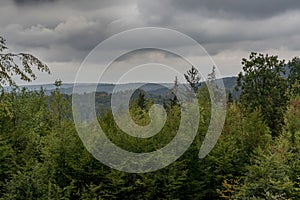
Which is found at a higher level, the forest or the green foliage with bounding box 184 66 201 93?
the green foliage with bounding box 184 66 201 93

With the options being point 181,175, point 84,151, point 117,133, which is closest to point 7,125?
point 84,151

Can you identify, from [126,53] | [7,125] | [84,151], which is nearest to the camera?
[126,53]

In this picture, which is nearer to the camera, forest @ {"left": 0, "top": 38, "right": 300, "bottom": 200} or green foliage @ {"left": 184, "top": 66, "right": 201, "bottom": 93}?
forest @ {"left": 0, "top": 38, "right": 300, "bottom": 200}

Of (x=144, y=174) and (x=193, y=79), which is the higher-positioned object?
(x=193, y=79)

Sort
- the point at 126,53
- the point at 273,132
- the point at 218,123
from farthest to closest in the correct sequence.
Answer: the point at 273,132, the point at 218,123, the point at 126,53

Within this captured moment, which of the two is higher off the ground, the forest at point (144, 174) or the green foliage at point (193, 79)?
the green foliage at point (193, 79)

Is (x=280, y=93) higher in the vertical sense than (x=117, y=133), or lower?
higher

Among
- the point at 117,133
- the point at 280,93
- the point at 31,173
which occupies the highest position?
the point at 280,93

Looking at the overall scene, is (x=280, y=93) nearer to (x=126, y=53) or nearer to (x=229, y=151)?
(x=229, y=151)

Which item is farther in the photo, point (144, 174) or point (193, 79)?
point (193, 79)

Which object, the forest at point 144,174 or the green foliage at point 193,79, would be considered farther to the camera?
the green foliage at point 193,79

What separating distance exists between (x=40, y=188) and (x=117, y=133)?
583cm

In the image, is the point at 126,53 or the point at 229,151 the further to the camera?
the point at 229,151

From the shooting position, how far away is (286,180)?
1728 centimetres
